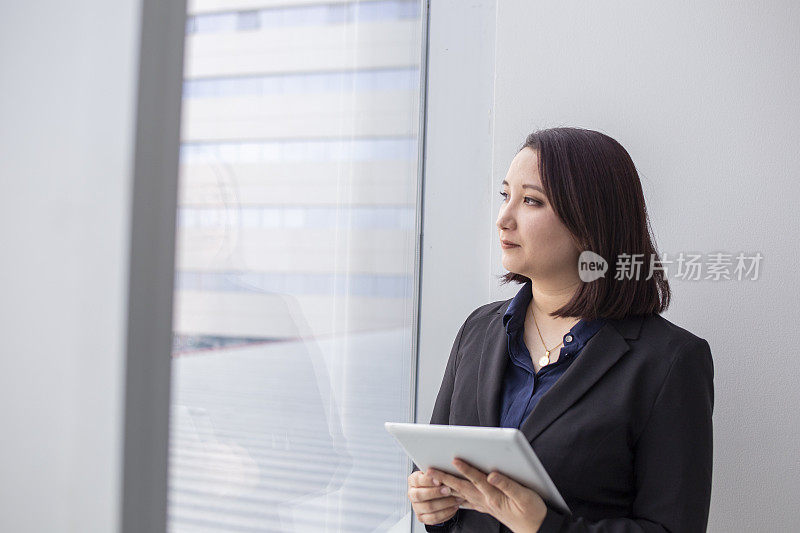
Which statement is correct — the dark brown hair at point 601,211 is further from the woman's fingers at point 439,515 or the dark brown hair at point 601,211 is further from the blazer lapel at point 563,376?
the woman's fingers at point 439,515

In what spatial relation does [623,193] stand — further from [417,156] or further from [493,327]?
[417,156]

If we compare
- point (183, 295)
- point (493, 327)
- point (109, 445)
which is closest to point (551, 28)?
point (493, 327)

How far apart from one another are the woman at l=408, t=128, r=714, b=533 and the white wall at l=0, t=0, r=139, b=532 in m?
0.62

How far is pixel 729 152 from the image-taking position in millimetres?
1885

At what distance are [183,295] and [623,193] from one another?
3.11 feet

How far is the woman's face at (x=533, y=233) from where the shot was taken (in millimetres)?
1466

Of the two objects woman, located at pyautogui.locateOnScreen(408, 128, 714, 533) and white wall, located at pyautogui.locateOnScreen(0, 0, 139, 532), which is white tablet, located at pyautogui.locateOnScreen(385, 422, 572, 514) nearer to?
woman, located at pyautogui.locateOnScreen(408, 128, 714, 533)

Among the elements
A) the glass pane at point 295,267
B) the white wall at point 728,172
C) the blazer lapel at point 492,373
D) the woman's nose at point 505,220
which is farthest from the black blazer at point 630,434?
the white wall at point 728,172

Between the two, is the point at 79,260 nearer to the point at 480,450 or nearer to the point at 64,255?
Result: the point at 64,255

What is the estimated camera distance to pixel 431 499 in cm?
131

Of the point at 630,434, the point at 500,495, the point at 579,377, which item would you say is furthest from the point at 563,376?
the point at 500,495

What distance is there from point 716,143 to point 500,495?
4.14 feet

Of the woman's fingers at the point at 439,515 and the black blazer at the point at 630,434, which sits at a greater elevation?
the black blazer at the point at 630,434

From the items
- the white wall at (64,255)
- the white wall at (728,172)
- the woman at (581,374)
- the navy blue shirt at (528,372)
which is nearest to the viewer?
the white wall at (64,255)
